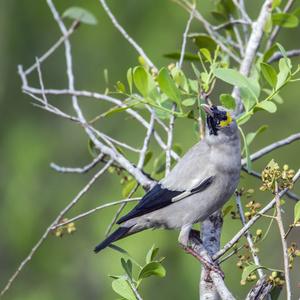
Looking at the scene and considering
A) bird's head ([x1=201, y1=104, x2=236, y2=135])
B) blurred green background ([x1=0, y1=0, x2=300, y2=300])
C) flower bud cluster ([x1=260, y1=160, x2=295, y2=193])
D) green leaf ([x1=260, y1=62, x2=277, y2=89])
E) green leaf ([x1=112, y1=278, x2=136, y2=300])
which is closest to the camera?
flower bud cluster ([x1=260, y1=160, x2=295, y2=193])

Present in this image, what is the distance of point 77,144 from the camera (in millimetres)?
6637

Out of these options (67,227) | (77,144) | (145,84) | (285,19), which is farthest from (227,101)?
(77,144)

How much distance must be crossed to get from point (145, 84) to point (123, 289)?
120cm

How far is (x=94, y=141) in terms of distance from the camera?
11.8 feet

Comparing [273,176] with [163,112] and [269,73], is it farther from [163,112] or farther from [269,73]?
[163,112]

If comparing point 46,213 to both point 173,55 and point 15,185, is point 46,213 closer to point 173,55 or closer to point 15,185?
point 15,185

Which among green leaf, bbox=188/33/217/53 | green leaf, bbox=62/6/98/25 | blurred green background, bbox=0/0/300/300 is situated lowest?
blurred green background, bbox=0/0/300/300

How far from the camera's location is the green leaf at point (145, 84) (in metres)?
2.82

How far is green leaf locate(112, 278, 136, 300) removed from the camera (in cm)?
240

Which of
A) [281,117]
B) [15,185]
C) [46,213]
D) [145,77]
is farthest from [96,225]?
[145,77]

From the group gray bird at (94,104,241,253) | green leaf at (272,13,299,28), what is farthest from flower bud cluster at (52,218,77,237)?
green leaf at (272,13,299,28)

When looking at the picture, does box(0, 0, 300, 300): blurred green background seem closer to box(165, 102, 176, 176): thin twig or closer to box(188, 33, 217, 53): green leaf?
box(188, 33, 217, 53): green leaf

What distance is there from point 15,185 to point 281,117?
3569mm

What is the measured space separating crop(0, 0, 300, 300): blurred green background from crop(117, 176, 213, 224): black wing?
7.50 feet
